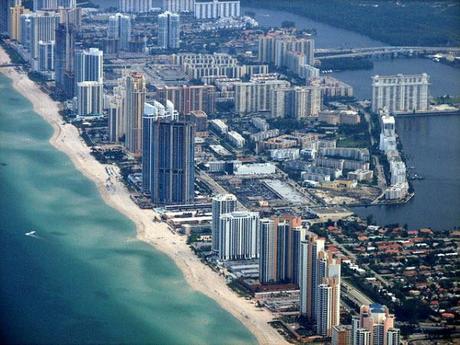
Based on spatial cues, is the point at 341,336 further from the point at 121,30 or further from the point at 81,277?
the point at 121,30

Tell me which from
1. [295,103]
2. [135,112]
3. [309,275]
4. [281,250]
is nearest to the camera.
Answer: [309,275]

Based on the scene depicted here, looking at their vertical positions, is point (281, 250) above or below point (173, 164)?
below

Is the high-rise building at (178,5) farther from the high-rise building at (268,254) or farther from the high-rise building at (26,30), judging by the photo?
the high-rise building at (268,254)

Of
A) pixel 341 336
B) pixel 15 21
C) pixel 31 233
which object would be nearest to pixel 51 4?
pixel 15 21

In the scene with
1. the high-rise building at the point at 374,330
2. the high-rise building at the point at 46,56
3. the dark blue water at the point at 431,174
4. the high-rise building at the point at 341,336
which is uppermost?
the high-rise building at the point at 46,56

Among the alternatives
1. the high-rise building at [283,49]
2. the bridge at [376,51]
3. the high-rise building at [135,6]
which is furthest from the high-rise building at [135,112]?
the high-rise building at [135,6]

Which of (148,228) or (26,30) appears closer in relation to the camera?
(148,228)

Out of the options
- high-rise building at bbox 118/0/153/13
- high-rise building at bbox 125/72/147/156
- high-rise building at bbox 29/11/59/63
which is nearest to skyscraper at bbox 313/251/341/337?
high-rise building at bbox 125/72/147/156

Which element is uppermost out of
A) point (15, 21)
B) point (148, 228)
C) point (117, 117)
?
point (15, 21)
